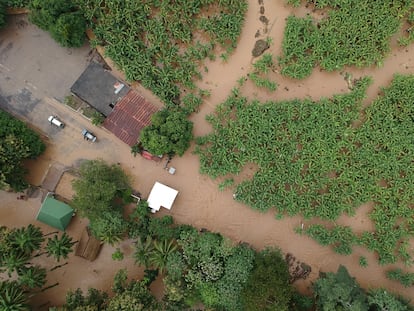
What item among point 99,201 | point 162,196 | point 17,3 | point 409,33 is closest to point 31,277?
point 99,201

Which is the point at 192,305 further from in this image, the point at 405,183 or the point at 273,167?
the point at 405,183

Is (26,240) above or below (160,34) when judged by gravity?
below

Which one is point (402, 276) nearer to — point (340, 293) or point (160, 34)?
point (340, 293)

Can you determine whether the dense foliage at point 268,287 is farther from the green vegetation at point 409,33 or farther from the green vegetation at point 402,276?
the green vegetation at point 409,33

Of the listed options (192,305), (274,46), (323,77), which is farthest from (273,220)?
(274,46)

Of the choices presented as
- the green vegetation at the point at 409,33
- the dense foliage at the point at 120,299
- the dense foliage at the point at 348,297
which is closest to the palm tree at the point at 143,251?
the dense foliage at the point at 120,299
